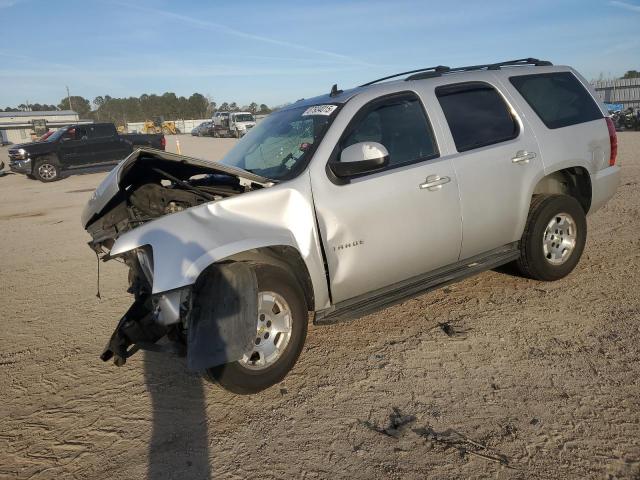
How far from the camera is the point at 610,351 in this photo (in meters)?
3.43

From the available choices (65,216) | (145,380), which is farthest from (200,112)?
(145,380)

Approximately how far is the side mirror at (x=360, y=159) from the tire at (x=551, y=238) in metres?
1.84

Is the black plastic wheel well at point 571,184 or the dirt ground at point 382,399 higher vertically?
the black plastic wheel well at point 571,184

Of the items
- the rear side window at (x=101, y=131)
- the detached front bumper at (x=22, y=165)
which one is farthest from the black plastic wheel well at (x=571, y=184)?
the detached front bumper at (x=22, y=165)

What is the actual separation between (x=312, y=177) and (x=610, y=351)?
2.41m

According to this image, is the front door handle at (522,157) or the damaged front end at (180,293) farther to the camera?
the front door handle at (522,157)

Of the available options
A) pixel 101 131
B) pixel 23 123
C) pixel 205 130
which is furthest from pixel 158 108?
pixel 101 131

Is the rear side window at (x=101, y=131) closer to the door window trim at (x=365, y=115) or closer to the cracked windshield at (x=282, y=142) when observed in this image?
the cracked windshield at (x=282, y=142)

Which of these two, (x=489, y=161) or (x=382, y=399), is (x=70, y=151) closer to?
(x=489, y=161)

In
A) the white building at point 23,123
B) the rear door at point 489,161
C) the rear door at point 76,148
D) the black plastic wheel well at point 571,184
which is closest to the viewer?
the rear door at point 489,161

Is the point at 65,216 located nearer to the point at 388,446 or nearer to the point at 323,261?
the point at 323,261

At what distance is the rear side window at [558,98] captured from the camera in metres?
4.59

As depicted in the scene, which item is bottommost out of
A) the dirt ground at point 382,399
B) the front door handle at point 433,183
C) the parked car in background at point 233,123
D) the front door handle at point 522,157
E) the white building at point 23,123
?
the dirt ground at point 382,399

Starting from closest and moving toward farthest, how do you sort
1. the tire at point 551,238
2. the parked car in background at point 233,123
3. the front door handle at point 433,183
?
the front door handle at point 433,183, the tire at point 551,238, the parked car in background at point 233,123
